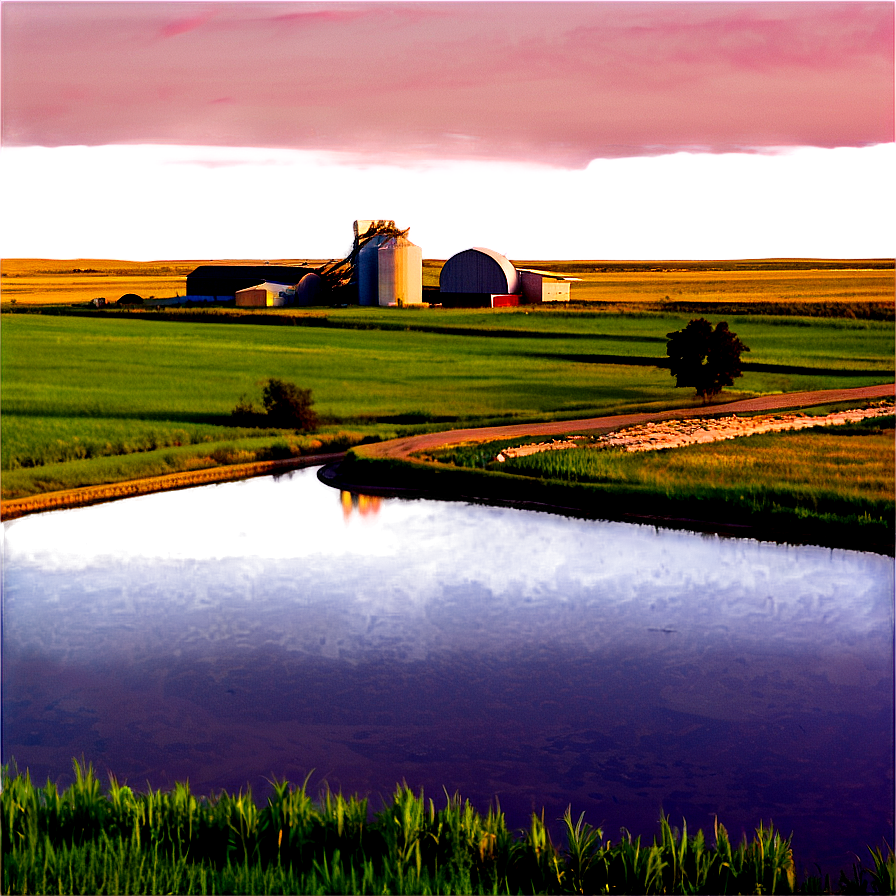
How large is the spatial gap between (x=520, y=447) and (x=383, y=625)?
582 inches

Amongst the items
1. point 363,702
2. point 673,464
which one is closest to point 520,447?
point 673,464

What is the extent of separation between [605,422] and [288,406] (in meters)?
10.7

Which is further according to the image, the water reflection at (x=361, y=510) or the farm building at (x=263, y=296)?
the farm building at (x=263, y=296)

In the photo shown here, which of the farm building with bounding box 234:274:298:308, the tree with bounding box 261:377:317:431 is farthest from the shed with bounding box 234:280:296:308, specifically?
the tree with bounding box 261:377:317:431

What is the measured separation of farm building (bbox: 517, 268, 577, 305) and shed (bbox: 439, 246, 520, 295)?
1.03 metres

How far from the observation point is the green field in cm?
3253

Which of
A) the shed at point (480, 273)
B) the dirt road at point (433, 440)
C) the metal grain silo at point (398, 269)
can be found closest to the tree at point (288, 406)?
the dirt road at point (433, 440)

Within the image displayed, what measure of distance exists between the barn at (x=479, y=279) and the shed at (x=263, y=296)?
13762 mm

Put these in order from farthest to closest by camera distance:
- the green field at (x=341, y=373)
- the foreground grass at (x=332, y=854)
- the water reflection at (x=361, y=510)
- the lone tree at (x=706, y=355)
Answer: the lone tree at (x=706, y=355)
the green field at (x=341, y=373)
the water reflection at (x=361, y=510)
the foreground grass at (x=332, y=854)

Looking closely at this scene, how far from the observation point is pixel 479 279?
298ft

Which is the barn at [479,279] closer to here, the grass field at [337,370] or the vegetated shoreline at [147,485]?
the grass field at [337,370]

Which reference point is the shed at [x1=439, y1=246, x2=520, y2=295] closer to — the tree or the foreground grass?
the tree

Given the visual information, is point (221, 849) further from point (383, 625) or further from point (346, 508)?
point (346, 508)

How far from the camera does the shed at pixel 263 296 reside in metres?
87.9
